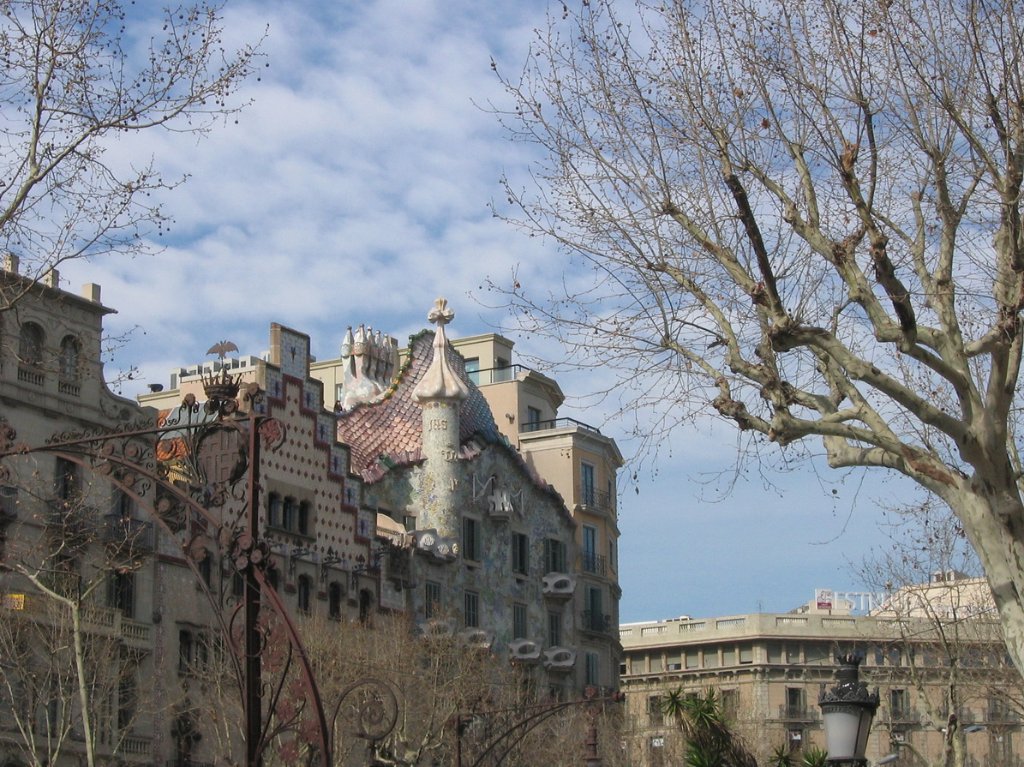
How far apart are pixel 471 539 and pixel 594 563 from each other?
747 cm

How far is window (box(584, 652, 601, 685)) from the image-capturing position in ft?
183

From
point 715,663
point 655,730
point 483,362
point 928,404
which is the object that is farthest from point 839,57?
point 715,663

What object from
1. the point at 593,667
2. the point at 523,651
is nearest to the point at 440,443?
the point at 523,651

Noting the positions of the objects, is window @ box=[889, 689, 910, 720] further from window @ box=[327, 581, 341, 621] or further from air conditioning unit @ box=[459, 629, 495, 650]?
window @ box=[327, 581, 341, 621]

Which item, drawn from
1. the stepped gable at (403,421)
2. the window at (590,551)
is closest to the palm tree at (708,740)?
the stepped gable at (403,421)

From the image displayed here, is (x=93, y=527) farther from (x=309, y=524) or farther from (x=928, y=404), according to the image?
→ (x=928, y=404)

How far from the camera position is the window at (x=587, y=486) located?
57.2 meters

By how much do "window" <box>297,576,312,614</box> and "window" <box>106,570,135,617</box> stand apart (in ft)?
17.6

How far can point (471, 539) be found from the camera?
1991 inches

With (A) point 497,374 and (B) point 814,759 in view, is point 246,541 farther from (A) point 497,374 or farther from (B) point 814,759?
(A) point 497,374

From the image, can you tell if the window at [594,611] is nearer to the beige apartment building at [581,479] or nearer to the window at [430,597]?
the beige apartment building at [581,479]

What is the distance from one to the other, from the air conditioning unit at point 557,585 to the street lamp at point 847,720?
38.8 metres

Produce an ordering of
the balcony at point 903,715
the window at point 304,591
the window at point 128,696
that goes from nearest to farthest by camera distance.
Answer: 1. the window at point 128,696
2. the window at point 304,591
3. the balcony at point 903,715

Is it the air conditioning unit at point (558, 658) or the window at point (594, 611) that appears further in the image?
the window at point (594, 611)
